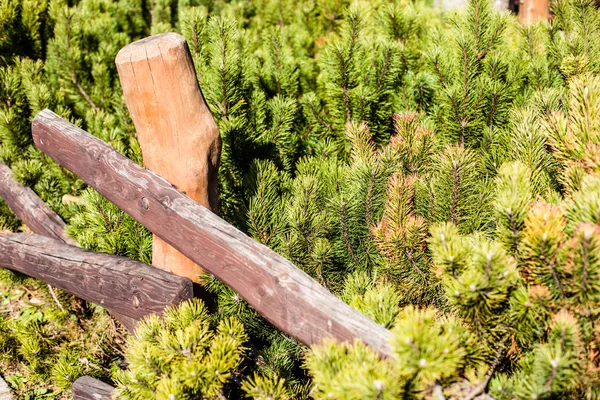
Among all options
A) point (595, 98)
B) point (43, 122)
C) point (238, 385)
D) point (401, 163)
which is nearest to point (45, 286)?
point (43, 122)

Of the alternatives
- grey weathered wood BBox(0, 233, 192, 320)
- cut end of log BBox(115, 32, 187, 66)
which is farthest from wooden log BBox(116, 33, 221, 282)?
grey weathered wood BBox(0, 233, 192, 320)

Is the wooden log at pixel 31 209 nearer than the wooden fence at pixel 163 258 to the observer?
No

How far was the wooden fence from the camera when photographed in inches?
62.4

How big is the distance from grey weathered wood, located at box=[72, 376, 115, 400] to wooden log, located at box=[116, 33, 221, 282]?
1.89 feet

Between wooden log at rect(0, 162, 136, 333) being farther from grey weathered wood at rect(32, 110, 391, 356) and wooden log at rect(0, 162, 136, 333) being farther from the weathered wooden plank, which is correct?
grey weathered wood at rect(32, 110, 391, 356)

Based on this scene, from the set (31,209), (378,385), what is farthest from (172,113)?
(31,209)

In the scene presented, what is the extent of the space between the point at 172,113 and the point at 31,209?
1421mm

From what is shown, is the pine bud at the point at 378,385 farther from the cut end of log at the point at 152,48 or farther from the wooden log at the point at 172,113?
the cut end of log at the point at 152,48

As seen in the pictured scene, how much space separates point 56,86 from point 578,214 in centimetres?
318

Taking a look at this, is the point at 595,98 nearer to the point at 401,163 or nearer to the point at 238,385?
the point at 401,163

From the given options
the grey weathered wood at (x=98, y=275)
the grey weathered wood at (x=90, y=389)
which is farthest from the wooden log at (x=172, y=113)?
the grey weathered wood at (x=90, y=389)

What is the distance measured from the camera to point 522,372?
4.59 feet

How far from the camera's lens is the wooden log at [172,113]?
1937mm

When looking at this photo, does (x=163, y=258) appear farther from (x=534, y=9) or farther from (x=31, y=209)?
(x=534, y=9)
